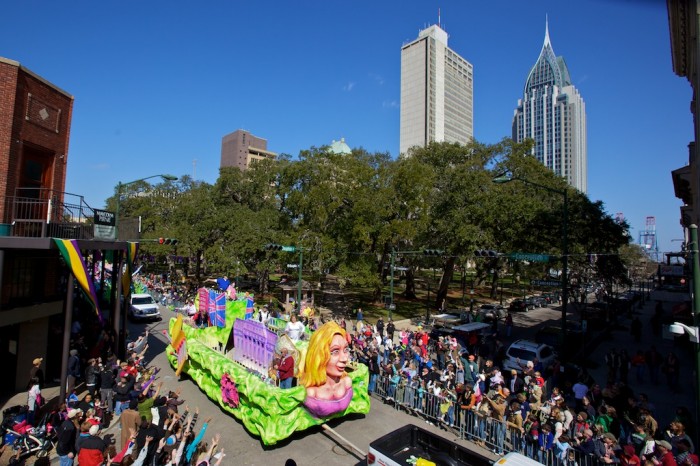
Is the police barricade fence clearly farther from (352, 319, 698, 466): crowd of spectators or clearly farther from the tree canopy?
the tree canopy

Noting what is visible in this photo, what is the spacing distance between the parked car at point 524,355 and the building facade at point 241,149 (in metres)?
162

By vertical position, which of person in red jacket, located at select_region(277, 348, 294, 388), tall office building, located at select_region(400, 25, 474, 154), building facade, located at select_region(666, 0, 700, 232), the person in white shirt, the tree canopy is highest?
tall office building, located at select_region(400, 25, 474, 154)

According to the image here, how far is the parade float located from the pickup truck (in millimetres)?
2404

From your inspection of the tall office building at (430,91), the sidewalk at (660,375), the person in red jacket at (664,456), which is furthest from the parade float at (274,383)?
the tall office building at (430,91)

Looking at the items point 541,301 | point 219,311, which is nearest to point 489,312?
point 541,301

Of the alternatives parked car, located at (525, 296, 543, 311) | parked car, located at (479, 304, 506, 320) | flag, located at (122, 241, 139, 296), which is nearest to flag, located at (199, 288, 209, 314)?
flag, located at (122, 241, 139, 296)

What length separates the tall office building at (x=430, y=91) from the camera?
14338cm

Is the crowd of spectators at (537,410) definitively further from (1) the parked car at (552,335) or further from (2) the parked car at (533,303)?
(2) the parked car at (533,303)

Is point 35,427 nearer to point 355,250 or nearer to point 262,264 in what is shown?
point 355,250

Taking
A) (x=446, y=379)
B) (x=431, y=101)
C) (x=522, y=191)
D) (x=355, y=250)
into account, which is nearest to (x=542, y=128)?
(x=431, y=101)

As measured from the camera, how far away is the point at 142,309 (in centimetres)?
2492

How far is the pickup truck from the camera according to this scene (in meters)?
7.52

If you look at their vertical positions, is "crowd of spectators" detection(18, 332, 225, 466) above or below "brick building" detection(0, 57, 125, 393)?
below

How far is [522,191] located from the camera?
33.8 m
